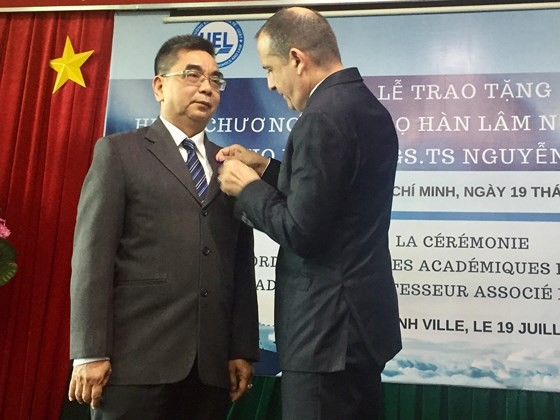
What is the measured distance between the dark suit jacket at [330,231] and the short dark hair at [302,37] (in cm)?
12

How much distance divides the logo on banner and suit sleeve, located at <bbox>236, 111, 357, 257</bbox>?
5.89 ft

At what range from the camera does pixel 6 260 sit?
106 inches

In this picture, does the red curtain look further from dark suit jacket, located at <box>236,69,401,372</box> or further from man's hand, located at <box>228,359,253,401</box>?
dark suit jacket, located at <box>236,69,401,372</box>

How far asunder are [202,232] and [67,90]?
1948 mm

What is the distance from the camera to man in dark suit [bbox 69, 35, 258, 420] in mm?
1395

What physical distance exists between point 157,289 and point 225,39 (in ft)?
6.06

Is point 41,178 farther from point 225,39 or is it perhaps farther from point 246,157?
point 246,157

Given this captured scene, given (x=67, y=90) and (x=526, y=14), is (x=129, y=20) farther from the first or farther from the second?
(x=526, y=14)

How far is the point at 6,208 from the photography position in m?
3.02

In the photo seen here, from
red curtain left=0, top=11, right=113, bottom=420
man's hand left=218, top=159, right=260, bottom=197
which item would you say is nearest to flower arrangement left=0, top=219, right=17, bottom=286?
red curtain left=0, top=11, right=113, bottom=420

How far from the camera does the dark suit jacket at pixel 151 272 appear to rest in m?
1.41

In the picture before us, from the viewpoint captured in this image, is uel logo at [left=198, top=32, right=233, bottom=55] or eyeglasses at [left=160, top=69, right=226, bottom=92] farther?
uel logo at [left=198, top=32, right=233, bottom=55]

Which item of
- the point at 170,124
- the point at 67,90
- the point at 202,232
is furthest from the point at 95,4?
the point at 202,232

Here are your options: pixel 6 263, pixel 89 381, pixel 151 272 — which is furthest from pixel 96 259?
pixel 6 263
